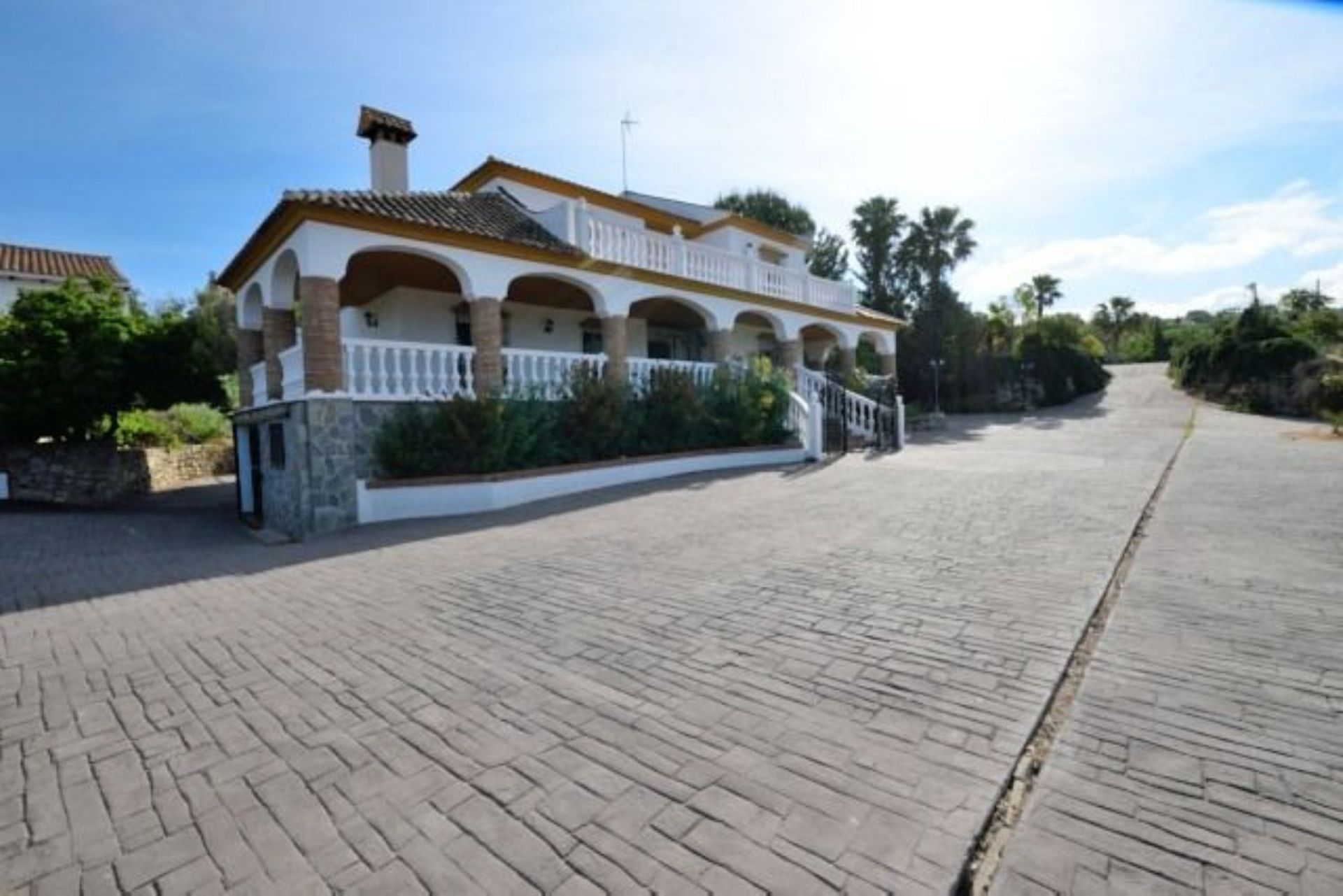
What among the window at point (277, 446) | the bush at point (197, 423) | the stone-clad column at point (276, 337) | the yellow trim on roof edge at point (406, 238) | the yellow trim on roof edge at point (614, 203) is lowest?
the window at point (277, 446)

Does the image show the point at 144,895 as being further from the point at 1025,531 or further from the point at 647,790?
the point at 1025,531

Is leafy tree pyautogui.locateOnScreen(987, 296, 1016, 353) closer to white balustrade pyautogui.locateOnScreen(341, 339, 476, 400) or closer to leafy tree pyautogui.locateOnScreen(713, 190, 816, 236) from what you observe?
leafy tree pyautogui.locateOnScreen(713, 190, 816, 236)

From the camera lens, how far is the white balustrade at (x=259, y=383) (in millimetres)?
12008

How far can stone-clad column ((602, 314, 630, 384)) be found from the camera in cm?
1269

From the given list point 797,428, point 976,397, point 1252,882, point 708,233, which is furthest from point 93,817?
point 976,397

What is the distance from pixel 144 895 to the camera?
77.9 inches

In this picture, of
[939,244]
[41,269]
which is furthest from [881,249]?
[41,269]

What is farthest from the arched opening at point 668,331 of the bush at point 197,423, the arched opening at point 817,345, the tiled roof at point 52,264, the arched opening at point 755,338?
the tiled roof at point 52,264

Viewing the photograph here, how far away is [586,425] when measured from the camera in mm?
11398

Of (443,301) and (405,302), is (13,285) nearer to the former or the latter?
(405,302)

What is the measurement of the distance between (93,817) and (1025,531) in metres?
7.30

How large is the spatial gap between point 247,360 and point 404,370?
5.43m

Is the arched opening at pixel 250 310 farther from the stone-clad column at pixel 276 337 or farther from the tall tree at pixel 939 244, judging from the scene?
the tall tree at pixel 939 244

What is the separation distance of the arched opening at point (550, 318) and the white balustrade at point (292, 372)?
493cm
